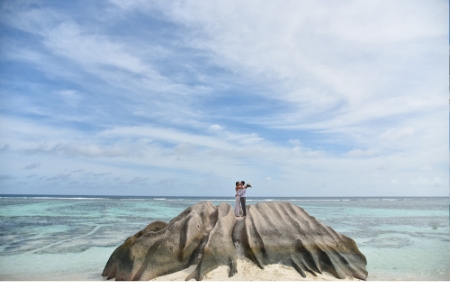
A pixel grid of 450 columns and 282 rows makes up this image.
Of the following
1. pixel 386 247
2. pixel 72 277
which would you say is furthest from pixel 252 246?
pixel 386 247

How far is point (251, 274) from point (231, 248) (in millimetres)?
833

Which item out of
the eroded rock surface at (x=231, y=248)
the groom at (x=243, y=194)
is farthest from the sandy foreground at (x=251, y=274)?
the groom at (x=243, y=194)

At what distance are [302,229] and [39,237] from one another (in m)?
14.4

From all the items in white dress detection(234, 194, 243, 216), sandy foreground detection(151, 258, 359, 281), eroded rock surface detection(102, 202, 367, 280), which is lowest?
sandy foreground detection(151, 258, 359, 281)

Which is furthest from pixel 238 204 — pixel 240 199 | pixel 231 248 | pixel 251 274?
pixel 251 274

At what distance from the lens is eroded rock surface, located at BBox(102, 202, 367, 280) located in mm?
8492

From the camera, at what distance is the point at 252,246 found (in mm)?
8812

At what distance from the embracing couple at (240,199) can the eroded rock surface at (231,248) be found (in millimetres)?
1397

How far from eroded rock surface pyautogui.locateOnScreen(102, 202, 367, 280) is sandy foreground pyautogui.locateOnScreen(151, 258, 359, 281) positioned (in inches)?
4.8

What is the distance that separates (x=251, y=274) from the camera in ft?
26.9

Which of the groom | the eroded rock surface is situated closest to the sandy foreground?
the eroded rock surface

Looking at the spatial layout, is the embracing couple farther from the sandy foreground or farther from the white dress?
the sandy foreground

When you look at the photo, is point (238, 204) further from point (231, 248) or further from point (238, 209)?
point (231, 248)

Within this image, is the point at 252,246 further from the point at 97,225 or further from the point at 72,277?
the point at 97,225
